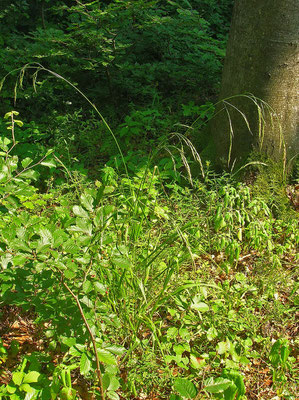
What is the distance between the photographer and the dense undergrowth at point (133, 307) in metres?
1.49

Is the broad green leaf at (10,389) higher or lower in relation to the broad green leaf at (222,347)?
higher

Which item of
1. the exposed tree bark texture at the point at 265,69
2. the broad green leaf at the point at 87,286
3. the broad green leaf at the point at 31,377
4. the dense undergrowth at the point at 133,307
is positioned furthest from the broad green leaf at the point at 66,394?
the exposed tree bark texture at the point at 265,69

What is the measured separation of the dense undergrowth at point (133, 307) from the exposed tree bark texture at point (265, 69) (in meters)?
0.61

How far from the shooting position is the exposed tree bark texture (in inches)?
108

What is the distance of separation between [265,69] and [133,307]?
6.64ft

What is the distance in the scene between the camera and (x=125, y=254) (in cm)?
166

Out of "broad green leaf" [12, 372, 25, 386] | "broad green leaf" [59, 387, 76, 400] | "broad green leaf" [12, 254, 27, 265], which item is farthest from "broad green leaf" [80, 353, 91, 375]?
"broad green leaf" [12, 254, 27, 265]

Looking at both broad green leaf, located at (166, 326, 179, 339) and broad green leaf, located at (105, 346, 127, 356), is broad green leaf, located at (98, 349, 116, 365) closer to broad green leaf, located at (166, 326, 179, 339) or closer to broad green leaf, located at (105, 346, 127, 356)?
broad green leaf, located at (105, 346, 127, 356)

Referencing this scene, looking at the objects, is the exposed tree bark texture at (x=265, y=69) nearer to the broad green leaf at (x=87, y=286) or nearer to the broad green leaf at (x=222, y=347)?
the broad green leaf at (x=222, y=347)

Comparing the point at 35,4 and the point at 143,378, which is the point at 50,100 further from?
the point at 143,378

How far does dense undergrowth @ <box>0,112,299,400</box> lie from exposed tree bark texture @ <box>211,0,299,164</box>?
61 cm

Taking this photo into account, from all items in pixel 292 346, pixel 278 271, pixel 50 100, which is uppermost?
pixel 50 100

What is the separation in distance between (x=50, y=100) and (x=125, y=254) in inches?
137

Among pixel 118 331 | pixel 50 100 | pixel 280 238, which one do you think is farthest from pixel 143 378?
pixel 50 100
